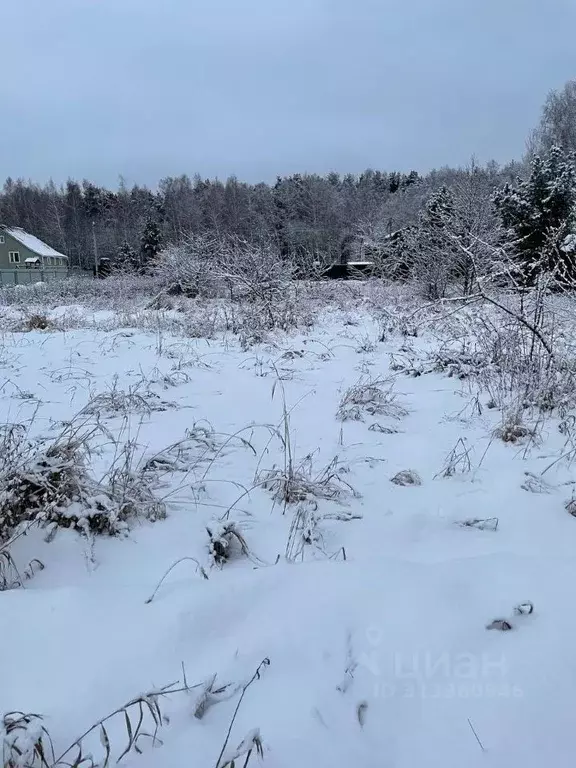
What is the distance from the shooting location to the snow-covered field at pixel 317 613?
113 cm

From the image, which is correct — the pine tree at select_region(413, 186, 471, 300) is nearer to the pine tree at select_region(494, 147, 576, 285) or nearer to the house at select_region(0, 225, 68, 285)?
the pine tree at select_region(494, 147, 576, 285)

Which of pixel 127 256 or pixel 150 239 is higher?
pixel 150 239

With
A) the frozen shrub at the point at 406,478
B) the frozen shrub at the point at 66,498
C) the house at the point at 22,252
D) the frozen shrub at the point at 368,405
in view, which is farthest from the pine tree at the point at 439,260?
the house at the point at 22,252

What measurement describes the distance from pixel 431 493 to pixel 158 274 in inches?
619

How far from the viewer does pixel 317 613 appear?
4.84 feet

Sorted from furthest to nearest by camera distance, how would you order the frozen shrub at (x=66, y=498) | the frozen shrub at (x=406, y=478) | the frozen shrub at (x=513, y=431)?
the frozen shrub at (x=513, y=431)
the frozen shrub at (x=406, y=478)
the frozen shrub at (x=66, y=498)

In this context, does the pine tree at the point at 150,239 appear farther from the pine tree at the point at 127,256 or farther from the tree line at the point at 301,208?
the pine tree at the point at 127,256

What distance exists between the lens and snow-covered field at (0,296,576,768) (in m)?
1.13

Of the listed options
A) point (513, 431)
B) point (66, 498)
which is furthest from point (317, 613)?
point (513, 431)

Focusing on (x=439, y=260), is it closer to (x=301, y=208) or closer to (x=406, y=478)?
(x=406, y=478)

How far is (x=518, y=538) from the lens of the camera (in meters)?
2.00

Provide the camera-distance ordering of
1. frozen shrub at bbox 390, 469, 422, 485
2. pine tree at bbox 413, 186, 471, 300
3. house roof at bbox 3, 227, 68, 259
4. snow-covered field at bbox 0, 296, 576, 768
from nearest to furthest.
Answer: snow-covered field at bbox 0, 296, 576, 768 → frozen shrub at bbox 390, 469, 422, 485 → pine tree at bbox 413, 186, 471, 300 → house roof at bbox 3, 227, 68, 259

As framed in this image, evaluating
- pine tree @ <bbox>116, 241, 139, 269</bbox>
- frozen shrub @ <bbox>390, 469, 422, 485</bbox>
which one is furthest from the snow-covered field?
pine tree @ <bbox>116, 241, 139, 269</bbox>

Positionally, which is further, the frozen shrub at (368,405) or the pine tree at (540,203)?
the pine tree at (540,203)
